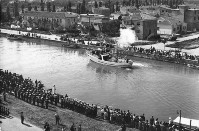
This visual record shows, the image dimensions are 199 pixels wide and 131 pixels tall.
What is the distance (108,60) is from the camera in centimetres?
4506

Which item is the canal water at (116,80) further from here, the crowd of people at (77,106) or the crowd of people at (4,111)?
the crowd of people at (4,111)

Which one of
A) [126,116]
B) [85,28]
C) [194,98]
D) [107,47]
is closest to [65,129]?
[126,116]

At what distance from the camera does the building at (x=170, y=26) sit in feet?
216

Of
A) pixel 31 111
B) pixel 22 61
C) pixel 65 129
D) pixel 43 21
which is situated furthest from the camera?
pixel 43 21

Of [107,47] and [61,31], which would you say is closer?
[107,47]

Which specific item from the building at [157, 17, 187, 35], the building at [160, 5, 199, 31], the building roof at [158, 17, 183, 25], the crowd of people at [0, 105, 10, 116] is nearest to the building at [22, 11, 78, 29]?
the building at [157, 17, 187, 35]

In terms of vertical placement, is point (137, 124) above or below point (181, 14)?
below

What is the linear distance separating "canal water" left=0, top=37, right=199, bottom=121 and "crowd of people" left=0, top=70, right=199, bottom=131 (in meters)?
2.97

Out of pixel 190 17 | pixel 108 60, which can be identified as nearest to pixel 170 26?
pixel 190 17

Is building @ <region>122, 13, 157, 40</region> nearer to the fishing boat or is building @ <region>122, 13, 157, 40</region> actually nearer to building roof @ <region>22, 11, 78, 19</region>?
the fishing boat

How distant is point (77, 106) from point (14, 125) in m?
4.97

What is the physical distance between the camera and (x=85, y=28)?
69.2 metres

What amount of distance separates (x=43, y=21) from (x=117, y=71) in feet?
127

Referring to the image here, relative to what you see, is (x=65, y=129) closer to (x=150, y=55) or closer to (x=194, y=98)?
Answer: (x=194, y=98)
